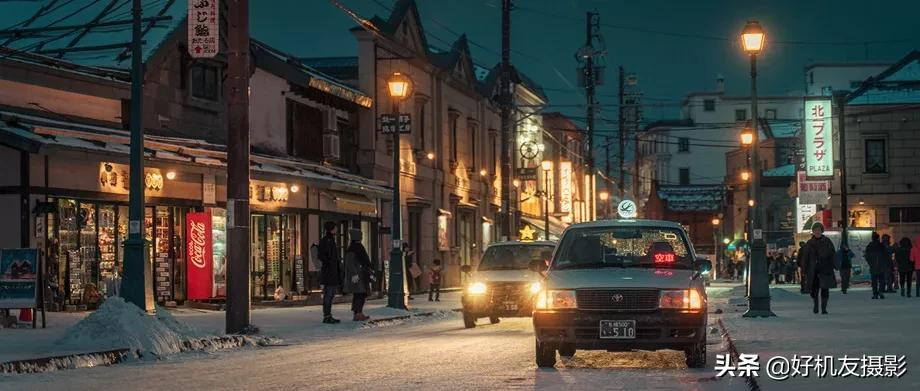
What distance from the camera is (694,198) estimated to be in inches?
4466

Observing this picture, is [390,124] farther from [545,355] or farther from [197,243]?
[545,355]

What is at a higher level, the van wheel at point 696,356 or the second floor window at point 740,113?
the second floor window at point 740,113

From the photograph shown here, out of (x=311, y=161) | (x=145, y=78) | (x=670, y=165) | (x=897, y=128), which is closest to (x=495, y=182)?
(x=897, y=128)

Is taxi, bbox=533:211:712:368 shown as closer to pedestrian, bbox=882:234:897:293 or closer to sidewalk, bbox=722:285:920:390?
sidewalk, bbox=722:285:920:390

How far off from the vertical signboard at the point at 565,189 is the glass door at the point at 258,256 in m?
47.4

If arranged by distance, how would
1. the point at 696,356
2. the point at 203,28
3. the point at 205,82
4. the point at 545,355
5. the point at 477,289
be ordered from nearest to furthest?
the point at 696,356 < the point at 545,355 < the point at 203,28 < the point at 477,289 < the point at 205,82

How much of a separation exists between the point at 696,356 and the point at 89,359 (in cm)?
723

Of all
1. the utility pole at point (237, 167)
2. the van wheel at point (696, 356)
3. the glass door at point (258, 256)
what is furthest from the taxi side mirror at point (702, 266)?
the glass door at point (258, 256)

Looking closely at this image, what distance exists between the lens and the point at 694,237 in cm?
11488

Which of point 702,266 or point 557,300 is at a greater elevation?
point 702,266

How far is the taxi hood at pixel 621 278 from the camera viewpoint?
14438 millimetres

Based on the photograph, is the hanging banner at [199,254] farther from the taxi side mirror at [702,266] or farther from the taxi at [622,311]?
the taxi side mirror at [702,266]

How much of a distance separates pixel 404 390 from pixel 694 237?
104m

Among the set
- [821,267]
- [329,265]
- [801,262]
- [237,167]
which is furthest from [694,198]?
[237,167]
